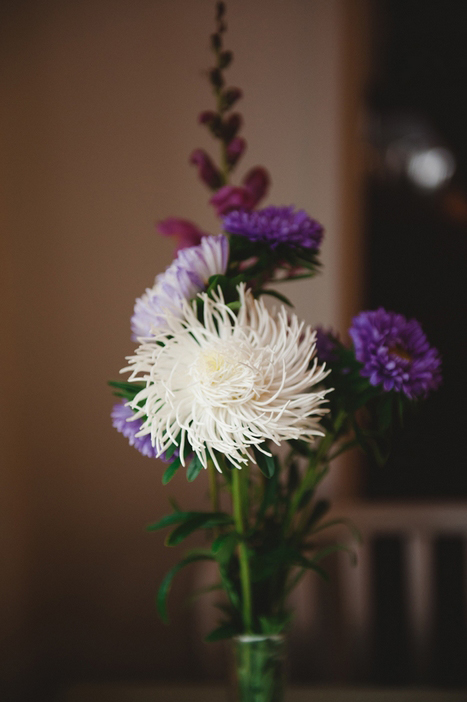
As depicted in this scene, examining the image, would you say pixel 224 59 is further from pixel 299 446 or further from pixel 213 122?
pixel 299 446

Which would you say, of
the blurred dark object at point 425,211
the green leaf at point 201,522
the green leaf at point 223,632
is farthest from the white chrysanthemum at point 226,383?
the blurred dark object at point 425,211

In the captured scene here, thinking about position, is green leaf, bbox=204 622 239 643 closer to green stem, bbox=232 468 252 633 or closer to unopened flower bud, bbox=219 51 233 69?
green stem, bbox=232 468 252 633

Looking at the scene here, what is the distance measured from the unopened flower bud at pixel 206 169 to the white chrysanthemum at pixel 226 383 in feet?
0.78

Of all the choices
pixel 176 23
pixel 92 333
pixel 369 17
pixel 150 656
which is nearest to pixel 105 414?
pixel 92 333

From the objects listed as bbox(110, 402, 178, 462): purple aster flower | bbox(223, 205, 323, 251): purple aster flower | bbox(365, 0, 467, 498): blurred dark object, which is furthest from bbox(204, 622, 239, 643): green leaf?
bbox(365, 0, 467, 498): blurred dark object

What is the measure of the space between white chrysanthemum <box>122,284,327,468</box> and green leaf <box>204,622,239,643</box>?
237mm

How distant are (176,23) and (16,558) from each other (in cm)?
132

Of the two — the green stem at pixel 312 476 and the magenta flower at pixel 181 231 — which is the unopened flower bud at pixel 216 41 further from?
the green stem at pixel 312 476

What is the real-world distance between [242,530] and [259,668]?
0.19 meters

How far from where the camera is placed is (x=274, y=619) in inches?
22.5

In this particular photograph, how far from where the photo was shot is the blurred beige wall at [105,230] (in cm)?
109

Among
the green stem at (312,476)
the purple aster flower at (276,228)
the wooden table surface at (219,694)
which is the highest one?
the purple aster flower at (276,228)

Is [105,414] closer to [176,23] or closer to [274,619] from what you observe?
[274,619]

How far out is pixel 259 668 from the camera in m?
0.59
